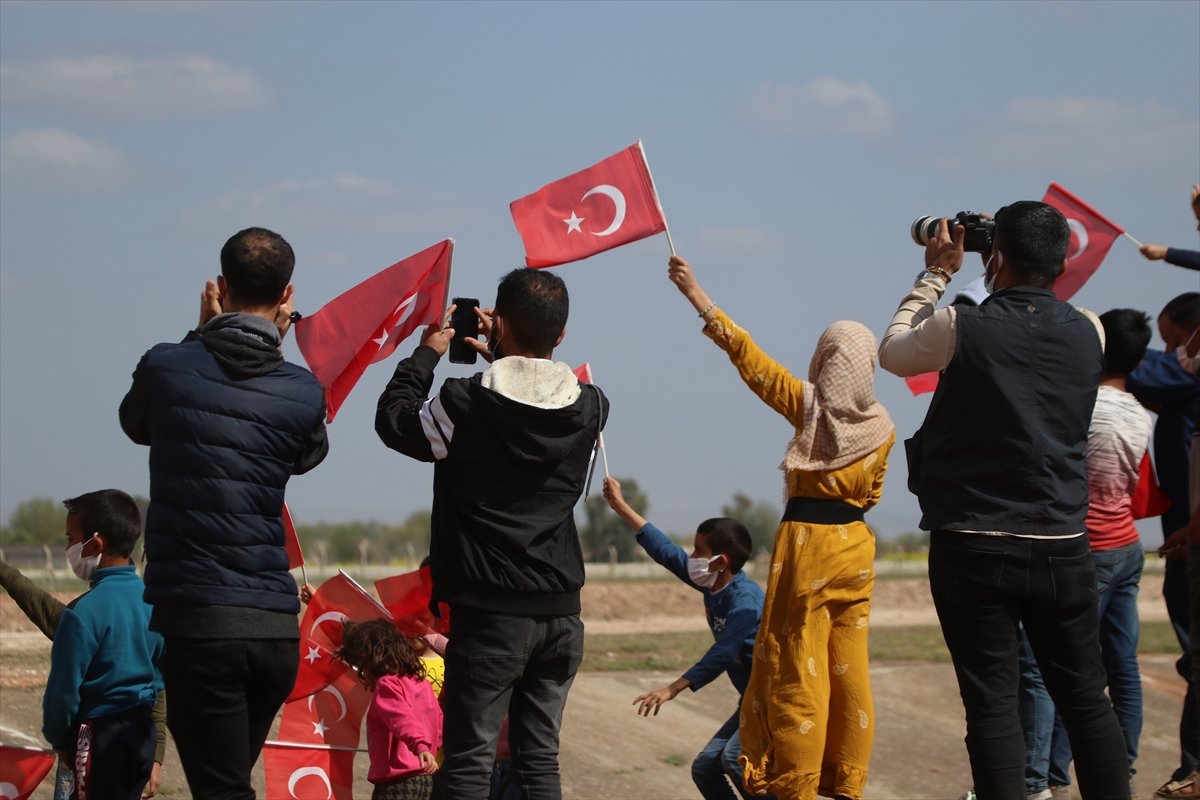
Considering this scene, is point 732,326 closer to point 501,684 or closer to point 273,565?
point 501,684

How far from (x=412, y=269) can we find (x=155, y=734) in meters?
2.22

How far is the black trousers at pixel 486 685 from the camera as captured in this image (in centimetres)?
485

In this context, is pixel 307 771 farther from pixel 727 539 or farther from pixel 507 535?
pixel 507 535

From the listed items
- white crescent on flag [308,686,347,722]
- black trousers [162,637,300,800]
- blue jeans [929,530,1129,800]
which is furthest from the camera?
white crescent on flag [308,686,347,722]

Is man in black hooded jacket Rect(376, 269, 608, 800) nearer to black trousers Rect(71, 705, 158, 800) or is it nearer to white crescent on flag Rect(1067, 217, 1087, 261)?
black trousers Rect(71, 705, 158, 800)

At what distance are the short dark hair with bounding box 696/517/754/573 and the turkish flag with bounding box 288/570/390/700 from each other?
1.54 m

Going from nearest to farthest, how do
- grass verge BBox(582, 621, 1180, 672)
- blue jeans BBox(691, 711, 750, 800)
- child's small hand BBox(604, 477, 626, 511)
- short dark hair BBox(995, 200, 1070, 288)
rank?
short dark hair BBox(995, 200, 1070, 288) → child's small hand BBox(604, 477, 626, 511) → blue jeans BBox(691, 711, 750, 800) → grass verge BBox(582, 621, 1180, 672)

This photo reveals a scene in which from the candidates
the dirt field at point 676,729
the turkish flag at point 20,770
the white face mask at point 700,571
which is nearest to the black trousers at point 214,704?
the turkish flag at point 20,770

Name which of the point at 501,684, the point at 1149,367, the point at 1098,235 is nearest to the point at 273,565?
the point at 501,684

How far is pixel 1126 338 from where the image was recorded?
7.16 m

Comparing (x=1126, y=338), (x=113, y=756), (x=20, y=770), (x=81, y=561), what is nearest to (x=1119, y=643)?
(x=1126, y=338)

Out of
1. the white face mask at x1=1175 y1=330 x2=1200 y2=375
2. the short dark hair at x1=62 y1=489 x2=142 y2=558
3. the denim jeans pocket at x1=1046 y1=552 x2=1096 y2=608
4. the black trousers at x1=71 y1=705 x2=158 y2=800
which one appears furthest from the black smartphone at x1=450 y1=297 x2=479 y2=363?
the white face mask at x1=1175 y1=330 x2=1200 y2=375

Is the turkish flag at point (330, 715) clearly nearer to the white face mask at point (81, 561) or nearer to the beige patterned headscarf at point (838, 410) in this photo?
the white face mask at point (81, 561)

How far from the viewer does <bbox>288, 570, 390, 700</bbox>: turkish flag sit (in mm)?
6863
